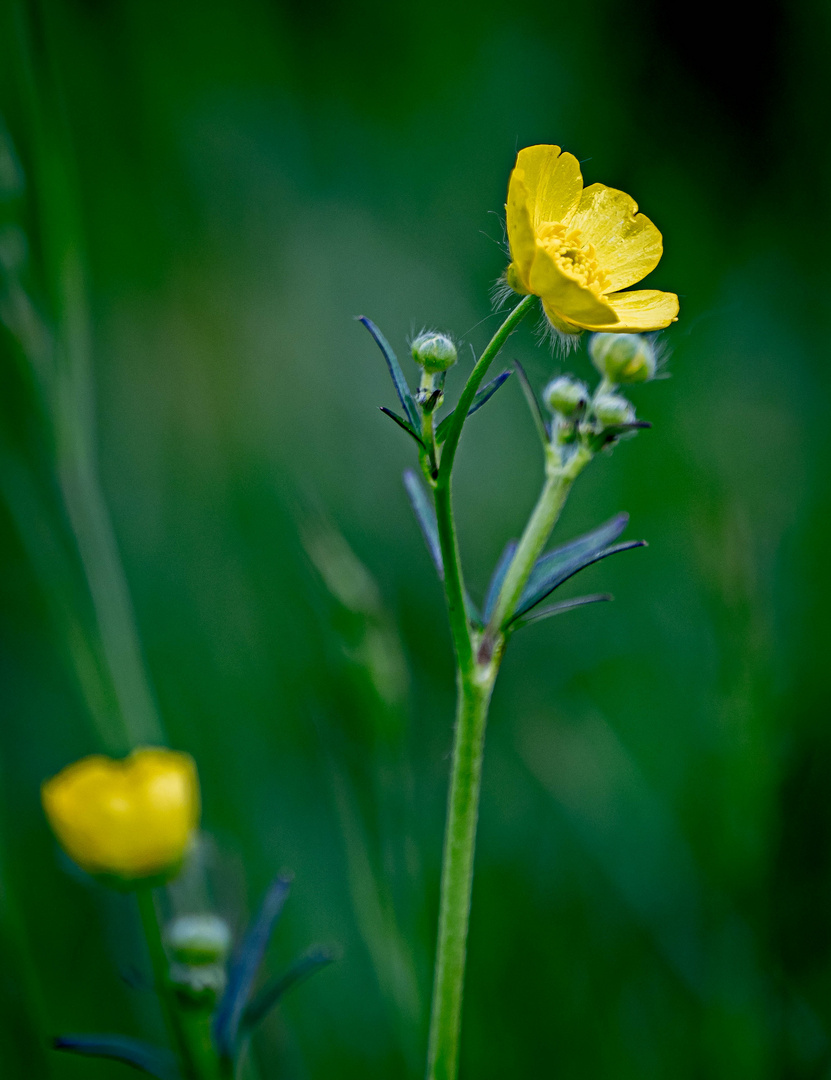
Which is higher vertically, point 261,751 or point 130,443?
point 130,443

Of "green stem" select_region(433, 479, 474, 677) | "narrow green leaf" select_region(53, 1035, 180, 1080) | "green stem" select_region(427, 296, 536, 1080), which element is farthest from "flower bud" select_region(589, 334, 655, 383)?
"narrow green leaf" select_region(53, 1035, 180, 1080)

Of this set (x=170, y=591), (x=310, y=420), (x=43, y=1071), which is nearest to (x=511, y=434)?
(x=310, y=420)

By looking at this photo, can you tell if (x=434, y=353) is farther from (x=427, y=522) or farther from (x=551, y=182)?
(x=551, y=182)

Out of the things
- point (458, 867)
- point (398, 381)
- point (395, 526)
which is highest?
point (398, 381)

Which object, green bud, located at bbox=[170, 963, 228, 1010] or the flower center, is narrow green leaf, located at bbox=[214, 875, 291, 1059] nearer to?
green bud, located at bbox=[170, 963, 228, 1010]

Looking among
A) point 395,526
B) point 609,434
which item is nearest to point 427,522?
point 609,434

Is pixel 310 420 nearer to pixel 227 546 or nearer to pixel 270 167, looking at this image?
pixel 227 546
